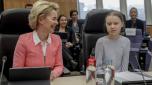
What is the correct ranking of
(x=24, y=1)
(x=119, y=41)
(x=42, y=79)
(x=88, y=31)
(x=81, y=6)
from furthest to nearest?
(x=81, y=6), (x=24, y=1), (x=88, y=31), (x=119, y=41), (x=42, y=79)

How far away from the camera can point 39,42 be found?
2111 millimetres

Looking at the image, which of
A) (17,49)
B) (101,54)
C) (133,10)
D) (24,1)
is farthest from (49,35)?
(24,1)

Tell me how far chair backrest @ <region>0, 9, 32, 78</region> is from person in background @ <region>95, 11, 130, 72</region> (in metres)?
0.65

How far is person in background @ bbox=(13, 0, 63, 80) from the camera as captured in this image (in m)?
2.10

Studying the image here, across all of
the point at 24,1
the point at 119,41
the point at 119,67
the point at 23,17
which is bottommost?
the point at 119,67

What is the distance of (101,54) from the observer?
8.02 feet

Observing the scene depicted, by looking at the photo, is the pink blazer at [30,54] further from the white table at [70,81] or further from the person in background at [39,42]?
the white table at [70,81]

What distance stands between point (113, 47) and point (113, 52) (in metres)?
0.05

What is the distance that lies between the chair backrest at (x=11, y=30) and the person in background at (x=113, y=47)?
2.12 ft

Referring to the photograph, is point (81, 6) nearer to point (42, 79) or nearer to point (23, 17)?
point (23, 17)

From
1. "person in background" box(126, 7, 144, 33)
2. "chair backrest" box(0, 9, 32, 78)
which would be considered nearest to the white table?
"chair backrest" box(0, 9, 32, 78)

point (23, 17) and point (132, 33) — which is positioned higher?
point (23, 17)

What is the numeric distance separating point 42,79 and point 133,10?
5.67 m

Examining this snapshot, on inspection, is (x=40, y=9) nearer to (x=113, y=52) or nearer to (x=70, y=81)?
(x=70, y=81)
